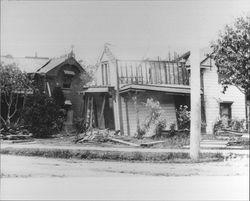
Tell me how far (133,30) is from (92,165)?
651 mm

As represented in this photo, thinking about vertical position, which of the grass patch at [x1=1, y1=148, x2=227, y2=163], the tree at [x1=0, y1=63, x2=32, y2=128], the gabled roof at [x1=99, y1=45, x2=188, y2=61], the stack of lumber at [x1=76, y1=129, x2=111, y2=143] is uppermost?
the gabled roof at [x1=99, y1=45, x2=188, y2=61]

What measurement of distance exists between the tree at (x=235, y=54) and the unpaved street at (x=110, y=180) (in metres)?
0.40

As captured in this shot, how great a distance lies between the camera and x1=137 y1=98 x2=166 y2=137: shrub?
1.66 m

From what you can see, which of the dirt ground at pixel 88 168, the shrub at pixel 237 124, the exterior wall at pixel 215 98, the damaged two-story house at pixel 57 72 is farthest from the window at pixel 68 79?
the shrub at pixel 237 124

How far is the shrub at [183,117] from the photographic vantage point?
1.69m

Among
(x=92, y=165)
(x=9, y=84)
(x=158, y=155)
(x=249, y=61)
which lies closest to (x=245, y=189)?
(x=158, y=155)

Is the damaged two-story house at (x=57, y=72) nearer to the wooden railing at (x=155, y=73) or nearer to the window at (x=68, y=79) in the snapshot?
the window at (x=68, y=79)

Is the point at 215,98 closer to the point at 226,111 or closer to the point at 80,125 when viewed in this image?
the point at 226,111

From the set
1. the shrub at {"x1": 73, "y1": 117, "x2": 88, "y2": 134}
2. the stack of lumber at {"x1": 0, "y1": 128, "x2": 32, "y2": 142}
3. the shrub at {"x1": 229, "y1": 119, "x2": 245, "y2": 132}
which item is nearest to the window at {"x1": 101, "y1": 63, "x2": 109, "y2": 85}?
the shrub at {"x1": 73, "y1": 117, "x2": 88, "y2": 134}

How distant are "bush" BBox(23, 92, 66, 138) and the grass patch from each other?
9 cm

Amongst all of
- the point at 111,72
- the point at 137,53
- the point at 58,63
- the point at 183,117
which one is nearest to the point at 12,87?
the point at 58,63

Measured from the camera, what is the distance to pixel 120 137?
168 cm

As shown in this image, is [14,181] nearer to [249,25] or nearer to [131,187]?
[131,187]

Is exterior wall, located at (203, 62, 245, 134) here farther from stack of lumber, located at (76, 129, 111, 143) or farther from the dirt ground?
stack of lumber, located at (76, 129, 111, 143)
